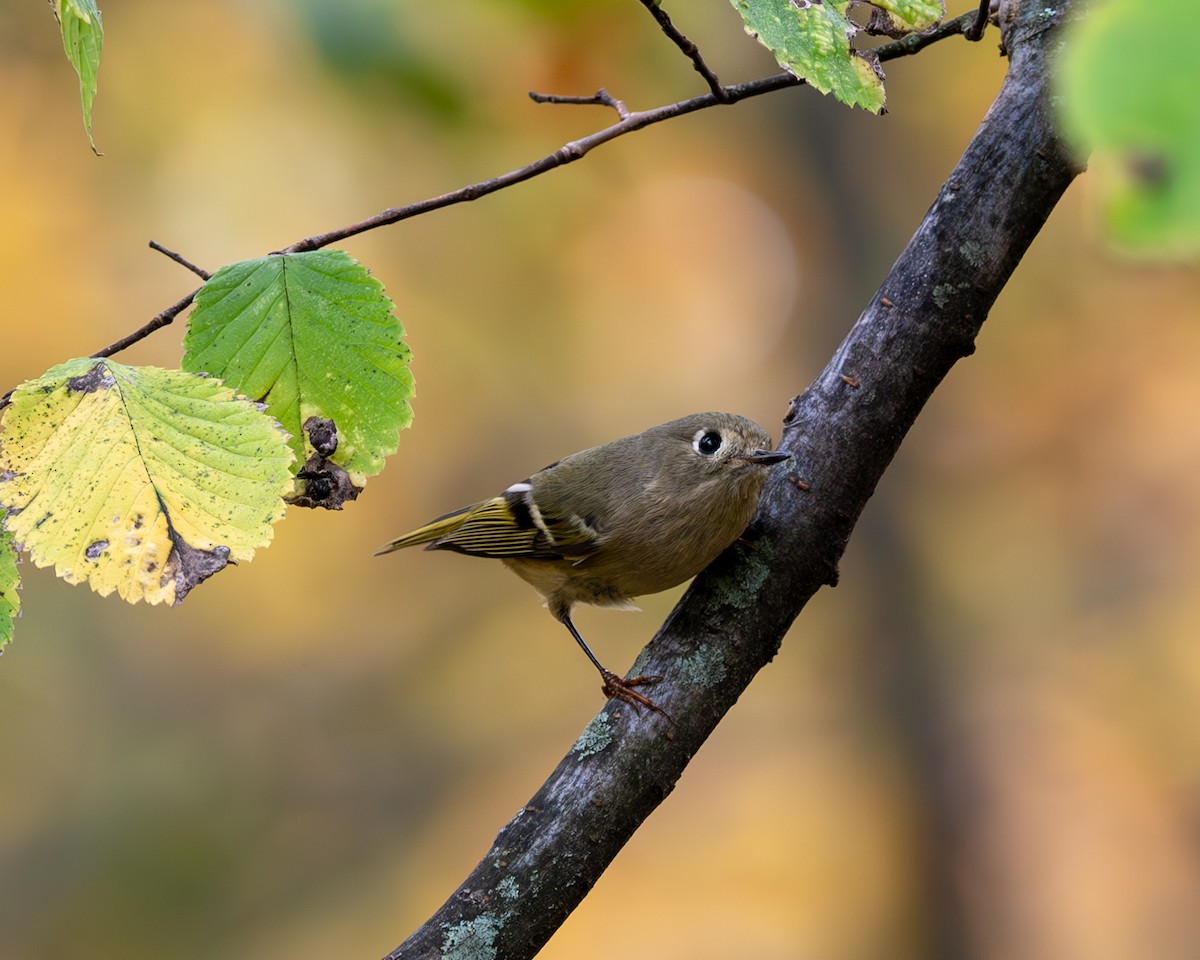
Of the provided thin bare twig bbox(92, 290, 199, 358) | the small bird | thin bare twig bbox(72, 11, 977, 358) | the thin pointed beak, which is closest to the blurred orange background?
the small bird

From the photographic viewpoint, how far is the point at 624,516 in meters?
2.39

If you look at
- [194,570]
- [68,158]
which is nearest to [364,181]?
[68,158]

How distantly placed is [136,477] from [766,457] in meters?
1.13

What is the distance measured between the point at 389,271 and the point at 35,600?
9.17 feet

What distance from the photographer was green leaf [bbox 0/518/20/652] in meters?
1.13

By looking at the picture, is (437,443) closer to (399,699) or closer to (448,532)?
(399,699)

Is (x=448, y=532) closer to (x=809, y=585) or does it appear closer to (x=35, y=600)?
(x=809, y=585)

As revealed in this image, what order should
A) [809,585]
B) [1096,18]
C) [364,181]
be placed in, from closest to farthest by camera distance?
1. [1096,18]
2. [809,585]
3. [364,181]

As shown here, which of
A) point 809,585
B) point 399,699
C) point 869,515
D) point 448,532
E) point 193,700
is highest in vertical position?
point 869,515

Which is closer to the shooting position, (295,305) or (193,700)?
(295,305)

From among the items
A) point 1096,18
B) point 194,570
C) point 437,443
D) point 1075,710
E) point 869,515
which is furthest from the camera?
point 437,443

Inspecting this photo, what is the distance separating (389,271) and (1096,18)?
632 cm

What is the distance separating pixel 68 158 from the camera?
19.5 ft

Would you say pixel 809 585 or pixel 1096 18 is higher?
pixel 809 585
